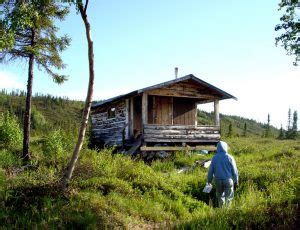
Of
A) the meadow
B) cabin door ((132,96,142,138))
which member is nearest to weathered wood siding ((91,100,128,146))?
cabin door ((132,96,142,138))

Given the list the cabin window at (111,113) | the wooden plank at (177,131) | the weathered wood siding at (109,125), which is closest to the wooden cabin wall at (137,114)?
the weathered wood siding at (109,125)

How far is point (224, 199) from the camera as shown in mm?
11180

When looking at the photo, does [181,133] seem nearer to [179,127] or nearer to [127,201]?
[179,127]

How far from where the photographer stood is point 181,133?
76.4 feet

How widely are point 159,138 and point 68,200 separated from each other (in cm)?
1292

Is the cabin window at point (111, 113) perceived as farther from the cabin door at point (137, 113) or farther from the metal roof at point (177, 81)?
the cabin door at point (137, 113)

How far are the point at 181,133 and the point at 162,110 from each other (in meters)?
2.56

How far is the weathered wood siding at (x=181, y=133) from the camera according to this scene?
Result: 22194 millimetres

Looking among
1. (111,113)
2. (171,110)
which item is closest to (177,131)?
(171,110)

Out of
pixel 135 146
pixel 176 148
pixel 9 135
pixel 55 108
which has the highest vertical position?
pixel 55 108

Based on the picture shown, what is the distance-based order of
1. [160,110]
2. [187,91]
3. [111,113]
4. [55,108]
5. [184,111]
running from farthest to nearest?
[55,108] → [111,113] → [184,111] → [160,110] → [187,91]

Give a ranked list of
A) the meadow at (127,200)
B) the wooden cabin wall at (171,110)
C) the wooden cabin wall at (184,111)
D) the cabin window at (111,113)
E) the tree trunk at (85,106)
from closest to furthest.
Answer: the meadow at (127,200) → the tree trunk at (85,106) → the wooden cabin wall at (171,110) → the wooden cabin wall at (184,111) → the cabin window at (111,113)

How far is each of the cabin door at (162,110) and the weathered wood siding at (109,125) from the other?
6.33 ft

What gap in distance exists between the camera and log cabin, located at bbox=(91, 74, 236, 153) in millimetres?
22344
